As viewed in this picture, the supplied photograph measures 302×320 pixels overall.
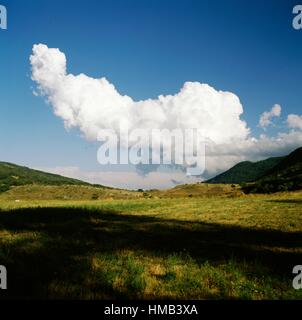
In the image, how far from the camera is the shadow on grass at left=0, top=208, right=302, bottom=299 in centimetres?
914

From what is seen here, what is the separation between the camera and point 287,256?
1191cm

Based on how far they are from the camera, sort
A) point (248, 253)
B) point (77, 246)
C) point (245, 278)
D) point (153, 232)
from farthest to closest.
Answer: point (153, 232), point (77, 246), point (248, 253), point (245, 278)

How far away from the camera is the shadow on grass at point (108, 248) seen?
914cm

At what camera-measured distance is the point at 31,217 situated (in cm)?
2461

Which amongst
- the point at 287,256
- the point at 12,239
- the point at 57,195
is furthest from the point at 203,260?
the point at 57,195

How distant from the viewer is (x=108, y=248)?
43.9ft

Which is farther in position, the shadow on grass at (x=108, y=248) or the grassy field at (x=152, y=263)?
the shadow on grass at (x=108, y=248)

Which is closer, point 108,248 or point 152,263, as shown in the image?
point 152,263

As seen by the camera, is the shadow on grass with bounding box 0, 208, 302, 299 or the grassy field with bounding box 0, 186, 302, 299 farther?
the shadow on grass with bounding box 0, 208, 302, 299
